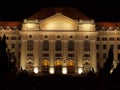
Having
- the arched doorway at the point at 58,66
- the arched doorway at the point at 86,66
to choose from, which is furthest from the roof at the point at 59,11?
the arched doorway at the point at 86,66

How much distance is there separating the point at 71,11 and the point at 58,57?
43.1ft

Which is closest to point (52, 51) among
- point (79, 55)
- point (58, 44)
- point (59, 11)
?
point (58, 44)

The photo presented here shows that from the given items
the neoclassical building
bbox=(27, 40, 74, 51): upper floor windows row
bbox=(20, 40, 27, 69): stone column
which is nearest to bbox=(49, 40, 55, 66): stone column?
the neoclassical building

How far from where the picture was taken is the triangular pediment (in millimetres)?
109812

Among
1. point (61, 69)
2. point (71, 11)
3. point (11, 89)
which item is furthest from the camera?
point (71, 11)

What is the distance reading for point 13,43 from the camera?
114m

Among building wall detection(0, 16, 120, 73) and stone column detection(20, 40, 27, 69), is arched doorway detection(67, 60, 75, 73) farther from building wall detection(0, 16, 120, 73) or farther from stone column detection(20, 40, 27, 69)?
stone column detection(20, 40, 27, 69)

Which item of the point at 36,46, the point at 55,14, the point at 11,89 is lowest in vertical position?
the point at 11,89

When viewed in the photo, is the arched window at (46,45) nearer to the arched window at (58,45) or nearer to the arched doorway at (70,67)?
the arched window at (58,45)

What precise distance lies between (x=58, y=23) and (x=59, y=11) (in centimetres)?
509

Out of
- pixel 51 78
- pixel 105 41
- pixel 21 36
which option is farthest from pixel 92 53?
pixel 51 78

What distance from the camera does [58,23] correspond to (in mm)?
110188

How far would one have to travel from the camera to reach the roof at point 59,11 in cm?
11288

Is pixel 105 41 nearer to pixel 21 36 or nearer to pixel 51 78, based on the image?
pixel 21 36
